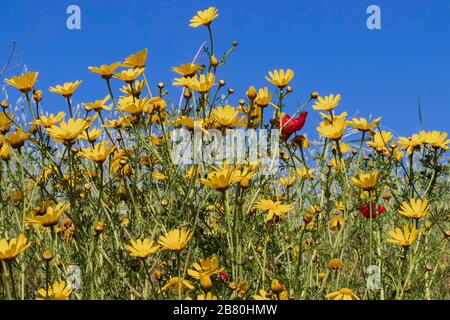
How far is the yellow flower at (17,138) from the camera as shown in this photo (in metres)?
1.92

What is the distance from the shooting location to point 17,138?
1942 mm

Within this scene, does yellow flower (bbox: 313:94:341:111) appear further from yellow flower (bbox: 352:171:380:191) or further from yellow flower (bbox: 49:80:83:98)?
yellow flower (bbox: 49:80:83:98)

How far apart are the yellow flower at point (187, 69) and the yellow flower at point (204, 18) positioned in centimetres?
14

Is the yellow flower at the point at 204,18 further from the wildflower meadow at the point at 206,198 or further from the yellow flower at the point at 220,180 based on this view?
the yellow flower at the point at 220,180

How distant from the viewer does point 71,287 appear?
171 centimetres

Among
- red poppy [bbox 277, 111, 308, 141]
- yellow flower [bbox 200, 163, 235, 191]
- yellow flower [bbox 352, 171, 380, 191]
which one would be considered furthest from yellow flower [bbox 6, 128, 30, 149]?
yellow flower [bbox 352, 171, 380, 191]

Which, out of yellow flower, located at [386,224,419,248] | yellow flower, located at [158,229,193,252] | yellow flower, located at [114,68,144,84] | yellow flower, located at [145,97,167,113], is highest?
yellow flower, located at [114,68,144,84]

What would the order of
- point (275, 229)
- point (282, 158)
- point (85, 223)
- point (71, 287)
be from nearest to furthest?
point (71, 287) → point (85, 223) → point (275, 229) → point (282, 158)

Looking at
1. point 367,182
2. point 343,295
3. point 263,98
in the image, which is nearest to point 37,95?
point 263,98

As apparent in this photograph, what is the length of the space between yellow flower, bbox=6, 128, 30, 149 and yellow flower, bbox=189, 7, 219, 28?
2.20 feet

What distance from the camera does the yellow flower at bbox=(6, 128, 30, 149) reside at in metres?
1.92
